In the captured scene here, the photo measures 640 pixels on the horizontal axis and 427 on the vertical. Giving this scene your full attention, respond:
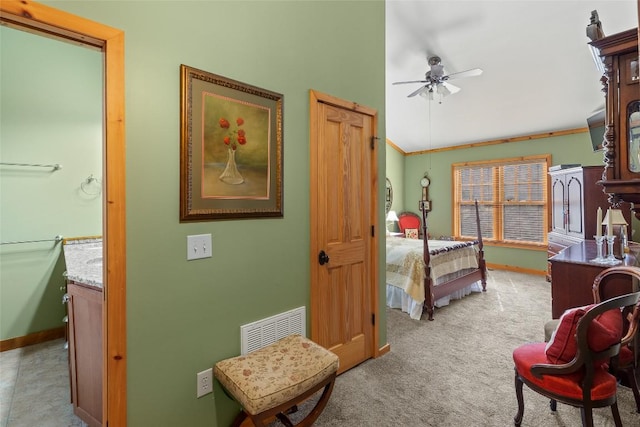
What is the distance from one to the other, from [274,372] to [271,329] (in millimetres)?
392

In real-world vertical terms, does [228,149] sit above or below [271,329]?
above

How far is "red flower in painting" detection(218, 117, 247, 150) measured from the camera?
171 centimetres

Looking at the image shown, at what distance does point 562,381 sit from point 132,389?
82.6 inches

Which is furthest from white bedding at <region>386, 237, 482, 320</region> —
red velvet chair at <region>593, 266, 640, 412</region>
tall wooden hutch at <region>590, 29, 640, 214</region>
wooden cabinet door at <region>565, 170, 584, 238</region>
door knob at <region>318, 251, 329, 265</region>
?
tall wooden hutch at <region>590, 29, 640, 214</region>

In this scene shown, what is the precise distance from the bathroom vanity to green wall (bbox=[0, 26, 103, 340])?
1.49 metres

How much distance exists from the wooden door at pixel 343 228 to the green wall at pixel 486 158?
4.63m

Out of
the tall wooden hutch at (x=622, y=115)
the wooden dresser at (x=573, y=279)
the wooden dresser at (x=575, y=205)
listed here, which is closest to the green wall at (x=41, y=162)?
the tall wooden hutch at (x=622, y=115)

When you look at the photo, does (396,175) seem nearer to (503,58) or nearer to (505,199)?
(505,199)

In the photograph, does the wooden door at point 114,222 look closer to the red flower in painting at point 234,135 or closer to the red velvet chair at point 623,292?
the red flower in painting at point 234,135

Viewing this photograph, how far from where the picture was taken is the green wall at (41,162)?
2.85 meters

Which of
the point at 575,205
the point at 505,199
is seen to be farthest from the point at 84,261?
the point at 505,199

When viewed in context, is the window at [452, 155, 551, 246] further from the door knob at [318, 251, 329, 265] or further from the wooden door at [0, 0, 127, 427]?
the wooden door at [0, 0, 127, 427]

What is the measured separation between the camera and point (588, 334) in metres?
1.46

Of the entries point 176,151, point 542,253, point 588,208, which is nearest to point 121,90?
point 176,151
